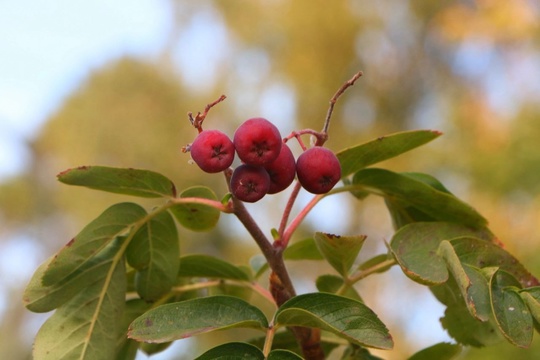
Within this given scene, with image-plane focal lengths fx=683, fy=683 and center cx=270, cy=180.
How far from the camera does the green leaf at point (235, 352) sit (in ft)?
1.83

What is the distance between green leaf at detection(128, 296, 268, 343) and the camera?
21.4 inches

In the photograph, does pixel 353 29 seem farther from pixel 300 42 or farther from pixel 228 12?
pixel 228 12

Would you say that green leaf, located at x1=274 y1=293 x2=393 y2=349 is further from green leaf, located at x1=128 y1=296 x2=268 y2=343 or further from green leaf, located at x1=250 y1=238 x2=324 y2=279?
green leaf, located at x1=250 y1=238 x2=324 y2=279

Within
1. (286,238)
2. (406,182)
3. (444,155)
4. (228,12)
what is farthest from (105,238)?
(228,12)

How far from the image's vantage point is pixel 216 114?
12.2 m

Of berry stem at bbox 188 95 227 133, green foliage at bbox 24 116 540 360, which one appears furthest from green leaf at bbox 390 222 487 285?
berry stem at bbox 188 95 227 133

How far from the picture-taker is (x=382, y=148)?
721mm

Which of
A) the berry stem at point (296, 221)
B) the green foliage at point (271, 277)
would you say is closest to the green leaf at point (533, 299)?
the green foliage at point (271, 277)

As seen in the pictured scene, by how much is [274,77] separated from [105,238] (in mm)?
11443

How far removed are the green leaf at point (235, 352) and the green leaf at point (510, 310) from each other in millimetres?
202

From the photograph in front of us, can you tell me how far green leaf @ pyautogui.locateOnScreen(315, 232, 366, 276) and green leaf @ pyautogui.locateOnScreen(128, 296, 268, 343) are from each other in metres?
0.11

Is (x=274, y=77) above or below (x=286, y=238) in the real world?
above

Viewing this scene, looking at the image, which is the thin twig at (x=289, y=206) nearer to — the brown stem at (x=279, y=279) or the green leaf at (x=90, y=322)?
the brown stem at (x=279, y=279)

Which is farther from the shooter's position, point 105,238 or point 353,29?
point 353,29
